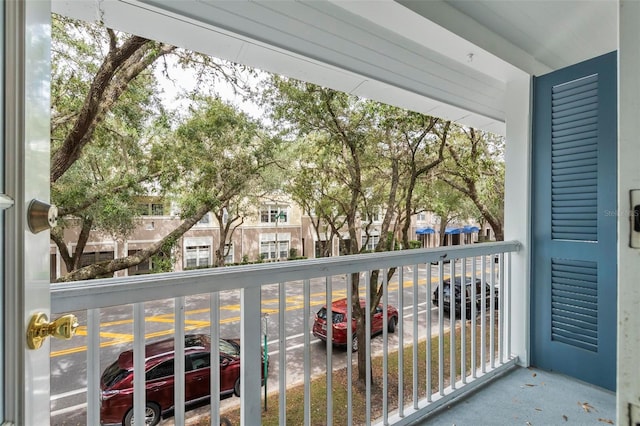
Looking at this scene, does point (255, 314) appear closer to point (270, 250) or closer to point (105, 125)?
point (105, 125)

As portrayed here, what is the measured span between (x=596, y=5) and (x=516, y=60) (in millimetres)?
613

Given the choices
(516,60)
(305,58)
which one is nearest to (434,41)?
(516,60)

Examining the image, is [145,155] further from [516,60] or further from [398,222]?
[398,222]

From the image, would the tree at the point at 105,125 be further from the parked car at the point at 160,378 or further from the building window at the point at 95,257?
the parked car at the point at 160,378

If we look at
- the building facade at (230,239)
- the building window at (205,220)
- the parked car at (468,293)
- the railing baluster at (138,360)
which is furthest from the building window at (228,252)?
the railing baluster at (138,360)

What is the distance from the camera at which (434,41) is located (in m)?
2.13

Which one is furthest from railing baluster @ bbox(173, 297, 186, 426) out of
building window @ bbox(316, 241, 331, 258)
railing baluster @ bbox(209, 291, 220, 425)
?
building window @ bbox(316, 241, 331, 258)

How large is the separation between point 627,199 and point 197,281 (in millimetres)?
1178

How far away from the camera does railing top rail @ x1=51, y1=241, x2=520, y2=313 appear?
0.96 meters

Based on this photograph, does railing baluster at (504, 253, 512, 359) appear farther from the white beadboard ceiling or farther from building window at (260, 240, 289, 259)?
building window at (260, 240, 289, 259)

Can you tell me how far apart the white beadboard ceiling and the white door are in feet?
3.30

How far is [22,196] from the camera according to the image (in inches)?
22.7

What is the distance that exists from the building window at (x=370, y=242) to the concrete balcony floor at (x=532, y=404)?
10.4ft

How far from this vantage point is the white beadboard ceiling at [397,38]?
154cm
